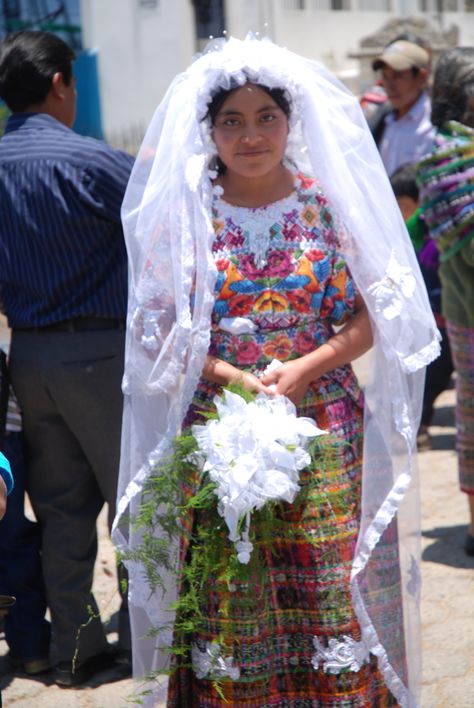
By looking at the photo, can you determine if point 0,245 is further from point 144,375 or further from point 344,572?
point 344,572

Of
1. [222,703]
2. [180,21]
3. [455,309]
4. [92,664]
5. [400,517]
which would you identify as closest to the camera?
[222,703]

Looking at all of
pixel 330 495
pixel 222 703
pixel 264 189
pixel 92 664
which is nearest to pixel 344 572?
pixel 330 495

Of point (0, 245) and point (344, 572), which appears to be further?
point (0, 245)

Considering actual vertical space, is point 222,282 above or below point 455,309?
above

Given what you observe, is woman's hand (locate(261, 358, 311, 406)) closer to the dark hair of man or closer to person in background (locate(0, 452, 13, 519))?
the dark hair of man

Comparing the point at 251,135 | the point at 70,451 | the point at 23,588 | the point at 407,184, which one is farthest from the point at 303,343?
the point at 407,184

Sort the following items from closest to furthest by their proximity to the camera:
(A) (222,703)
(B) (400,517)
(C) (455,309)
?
(A) (222,703), (B) (400,517), (C) (455,309)

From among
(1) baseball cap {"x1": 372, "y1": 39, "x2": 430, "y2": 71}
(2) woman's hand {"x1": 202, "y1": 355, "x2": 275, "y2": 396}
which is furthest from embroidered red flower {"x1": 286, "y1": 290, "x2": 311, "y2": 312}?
(1) baseball cap {"x1": 372, "y1": 39, "x2": 430, "y2": 71}

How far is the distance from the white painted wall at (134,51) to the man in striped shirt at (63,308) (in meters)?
20.4

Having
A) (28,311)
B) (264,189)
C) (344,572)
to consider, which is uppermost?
(264,189)

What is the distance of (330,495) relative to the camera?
3.08 metres

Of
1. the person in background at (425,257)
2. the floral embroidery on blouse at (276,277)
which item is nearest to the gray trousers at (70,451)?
the floral embroidery on blouse at (276,277)

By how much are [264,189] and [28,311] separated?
1.18 m

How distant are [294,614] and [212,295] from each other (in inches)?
35.3
